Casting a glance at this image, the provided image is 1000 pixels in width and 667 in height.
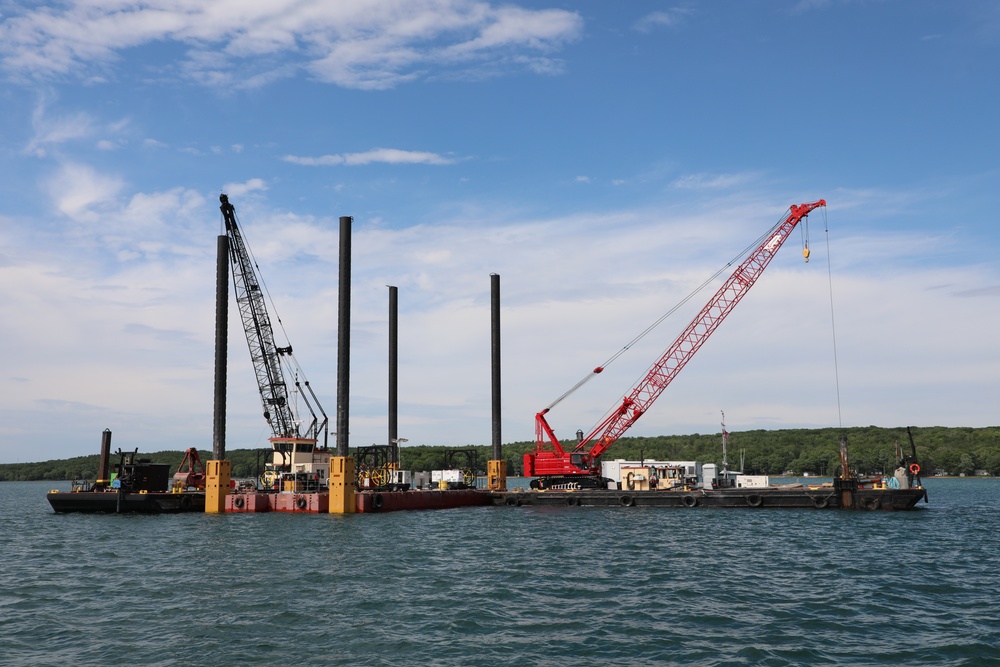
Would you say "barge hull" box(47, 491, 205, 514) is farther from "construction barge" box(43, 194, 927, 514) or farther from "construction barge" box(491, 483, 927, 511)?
"construction barge" box(491, 483, 927, 511)

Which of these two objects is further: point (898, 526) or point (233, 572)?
point (898, 526)

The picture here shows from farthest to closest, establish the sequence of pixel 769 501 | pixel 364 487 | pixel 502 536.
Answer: pixel 364 487 → pixel 769 501 → pixel 502 536

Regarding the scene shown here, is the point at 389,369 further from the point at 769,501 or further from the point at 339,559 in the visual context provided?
the point at 339,559

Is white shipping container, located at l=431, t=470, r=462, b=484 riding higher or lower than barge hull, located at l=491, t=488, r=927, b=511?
higher

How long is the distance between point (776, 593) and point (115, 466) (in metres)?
71.6

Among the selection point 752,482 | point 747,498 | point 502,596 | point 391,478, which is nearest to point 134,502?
point 391,478


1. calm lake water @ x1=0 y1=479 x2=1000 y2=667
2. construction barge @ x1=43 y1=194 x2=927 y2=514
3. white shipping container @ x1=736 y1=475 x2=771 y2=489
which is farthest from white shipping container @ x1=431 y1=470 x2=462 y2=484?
calm lake water @ x1=0 y1=479 x2=1000 y2=667

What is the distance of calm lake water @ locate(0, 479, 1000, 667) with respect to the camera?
22906 millimetres

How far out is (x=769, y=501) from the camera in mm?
72438

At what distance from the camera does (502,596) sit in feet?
103

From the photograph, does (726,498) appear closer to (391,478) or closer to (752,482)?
(752,482)

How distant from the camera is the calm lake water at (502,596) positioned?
22906 mm

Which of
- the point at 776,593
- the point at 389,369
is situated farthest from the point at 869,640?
the point at 389,369

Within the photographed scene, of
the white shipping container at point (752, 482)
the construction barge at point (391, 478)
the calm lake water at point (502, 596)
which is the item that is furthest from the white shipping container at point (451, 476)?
the calm lake water at point (502, 596)
